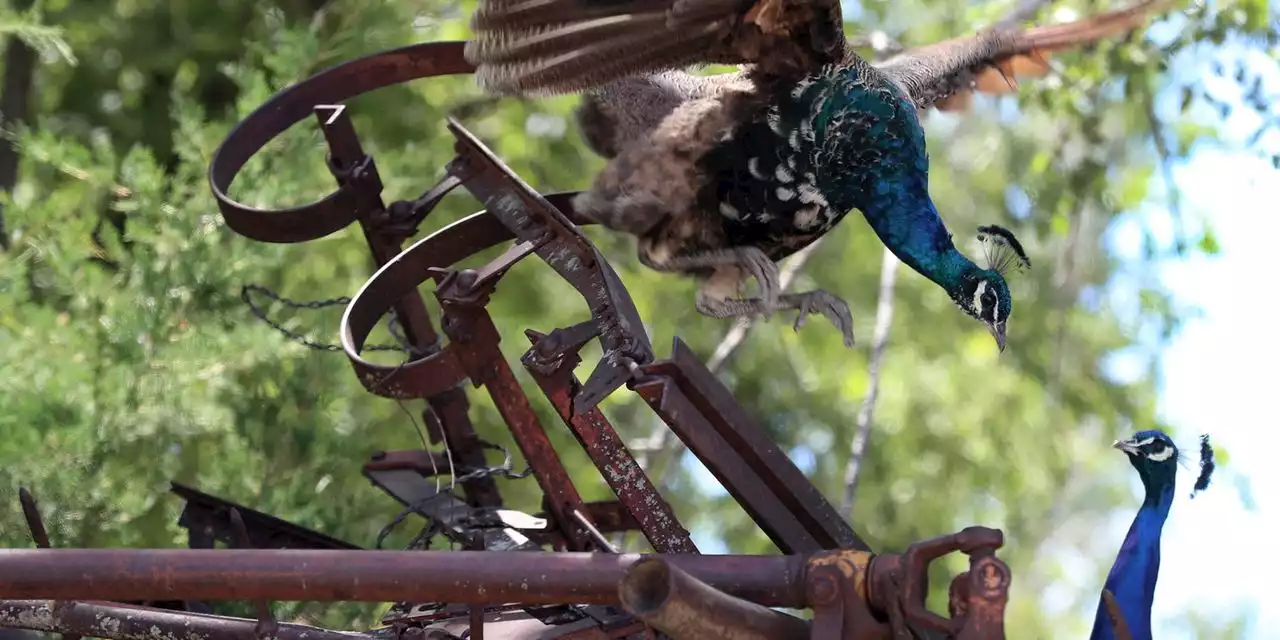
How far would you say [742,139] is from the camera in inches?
113

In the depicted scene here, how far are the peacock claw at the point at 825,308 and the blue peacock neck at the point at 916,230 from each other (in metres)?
0.17

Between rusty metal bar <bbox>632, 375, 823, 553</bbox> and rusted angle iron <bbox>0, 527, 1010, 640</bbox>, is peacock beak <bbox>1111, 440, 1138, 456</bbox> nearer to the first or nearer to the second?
rusty metal bar <bbox>632, 375, 823, 553</bbox>

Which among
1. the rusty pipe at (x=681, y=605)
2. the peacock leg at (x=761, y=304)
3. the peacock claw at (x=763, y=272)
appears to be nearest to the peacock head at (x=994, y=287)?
the peacock leg at (x=761, y=304)

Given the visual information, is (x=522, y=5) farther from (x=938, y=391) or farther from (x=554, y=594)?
(x=938, y=391)

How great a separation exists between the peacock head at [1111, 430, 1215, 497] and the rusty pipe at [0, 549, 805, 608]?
745mm

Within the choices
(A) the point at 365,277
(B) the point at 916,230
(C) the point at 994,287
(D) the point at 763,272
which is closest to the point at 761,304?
(D) the point at 763,272

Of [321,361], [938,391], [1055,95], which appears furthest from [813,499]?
Answer: [938,391]

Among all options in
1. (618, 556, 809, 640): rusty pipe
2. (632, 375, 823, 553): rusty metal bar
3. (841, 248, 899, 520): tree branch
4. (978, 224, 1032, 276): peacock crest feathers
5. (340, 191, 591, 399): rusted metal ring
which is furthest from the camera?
(841, 248, 899, 520): tree branch

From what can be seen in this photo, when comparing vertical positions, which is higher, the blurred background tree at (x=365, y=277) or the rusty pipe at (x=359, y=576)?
the blurred background tree at (x=365, y=277)

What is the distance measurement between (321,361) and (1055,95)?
106 inches

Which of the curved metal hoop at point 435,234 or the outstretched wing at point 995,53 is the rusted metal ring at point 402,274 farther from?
the outstretched wing at point 995,53

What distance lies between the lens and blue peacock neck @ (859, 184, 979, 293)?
2781mm

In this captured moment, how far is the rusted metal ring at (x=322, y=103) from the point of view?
9.39 feet

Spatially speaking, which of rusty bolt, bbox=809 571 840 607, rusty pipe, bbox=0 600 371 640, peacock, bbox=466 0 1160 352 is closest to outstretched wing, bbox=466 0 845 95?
peacock, bbox=466 0 1160 352
